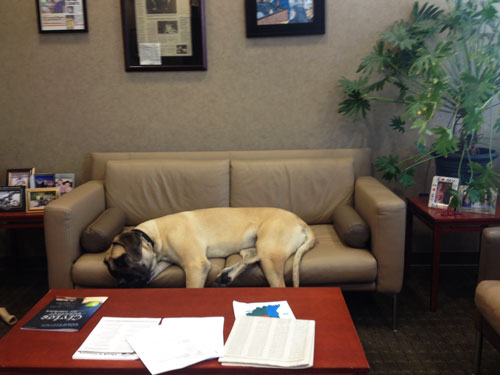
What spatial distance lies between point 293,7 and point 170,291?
88.2 inches

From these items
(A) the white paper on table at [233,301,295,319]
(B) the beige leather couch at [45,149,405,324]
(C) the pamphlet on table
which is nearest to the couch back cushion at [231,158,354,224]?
(B) the beige leather couch at [45,149,405,324]

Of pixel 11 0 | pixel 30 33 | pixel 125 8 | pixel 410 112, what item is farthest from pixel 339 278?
pixel 11 0

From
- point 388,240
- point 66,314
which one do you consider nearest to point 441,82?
point 388,240

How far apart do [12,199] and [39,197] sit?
0.19 metres

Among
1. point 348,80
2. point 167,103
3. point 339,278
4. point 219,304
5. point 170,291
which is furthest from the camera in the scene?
point 167,103

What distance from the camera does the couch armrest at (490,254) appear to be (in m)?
2.08

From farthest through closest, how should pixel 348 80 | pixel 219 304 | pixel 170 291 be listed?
pixel 348 80 → pixel 170 291 → pixel 219 304

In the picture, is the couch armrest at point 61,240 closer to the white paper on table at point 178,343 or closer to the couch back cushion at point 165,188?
the couch back cushion at point 165,188

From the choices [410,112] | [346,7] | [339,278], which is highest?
[346,7]

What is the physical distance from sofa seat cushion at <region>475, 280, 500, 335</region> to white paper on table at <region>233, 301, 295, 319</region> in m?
0.81

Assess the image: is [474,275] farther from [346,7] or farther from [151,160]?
[151,160]

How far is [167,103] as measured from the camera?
3453 mm

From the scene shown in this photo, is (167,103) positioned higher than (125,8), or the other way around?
(125,8)

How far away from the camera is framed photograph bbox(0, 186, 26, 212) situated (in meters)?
3.17
